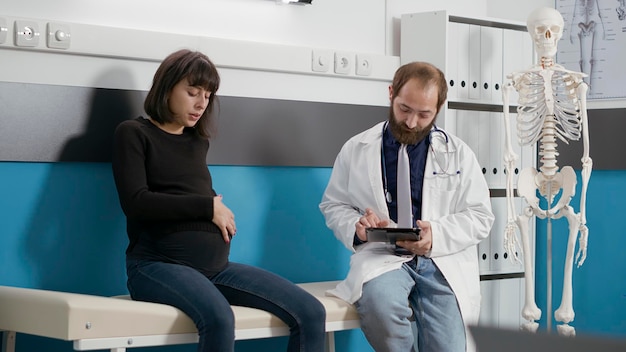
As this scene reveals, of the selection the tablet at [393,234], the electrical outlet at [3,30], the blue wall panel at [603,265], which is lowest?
the blue wall panel at [603,265]

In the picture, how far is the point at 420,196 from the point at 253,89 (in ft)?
2.74

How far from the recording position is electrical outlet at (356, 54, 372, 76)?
151 inches

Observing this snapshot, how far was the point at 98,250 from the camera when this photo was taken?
315cm

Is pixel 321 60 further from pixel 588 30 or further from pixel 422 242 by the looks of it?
pixel 588 30

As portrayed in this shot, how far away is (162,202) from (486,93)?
74.5 inches

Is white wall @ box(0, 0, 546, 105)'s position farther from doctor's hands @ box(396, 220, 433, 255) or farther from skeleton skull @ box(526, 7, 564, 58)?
doctor's hands @ box(396, 220, 433, 255)

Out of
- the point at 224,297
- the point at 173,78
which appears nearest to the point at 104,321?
the point at 224,297

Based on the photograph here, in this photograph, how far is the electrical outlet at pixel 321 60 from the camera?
3.67 m

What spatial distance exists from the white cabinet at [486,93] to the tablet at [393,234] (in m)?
1.02

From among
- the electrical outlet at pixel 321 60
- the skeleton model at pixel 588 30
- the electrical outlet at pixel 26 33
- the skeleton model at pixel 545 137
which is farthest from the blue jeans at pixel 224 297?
the skeleton model at pixel 588 30

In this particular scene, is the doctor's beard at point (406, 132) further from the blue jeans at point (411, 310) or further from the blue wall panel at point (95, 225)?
the blue wall panel at point (95, 225)

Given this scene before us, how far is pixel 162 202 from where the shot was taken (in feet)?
9.09

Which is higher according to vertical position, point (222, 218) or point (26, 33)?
point (26, 33)

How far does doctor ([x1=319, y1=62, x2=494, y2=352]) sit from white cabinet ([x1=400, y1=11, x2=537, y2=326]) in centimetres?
67
